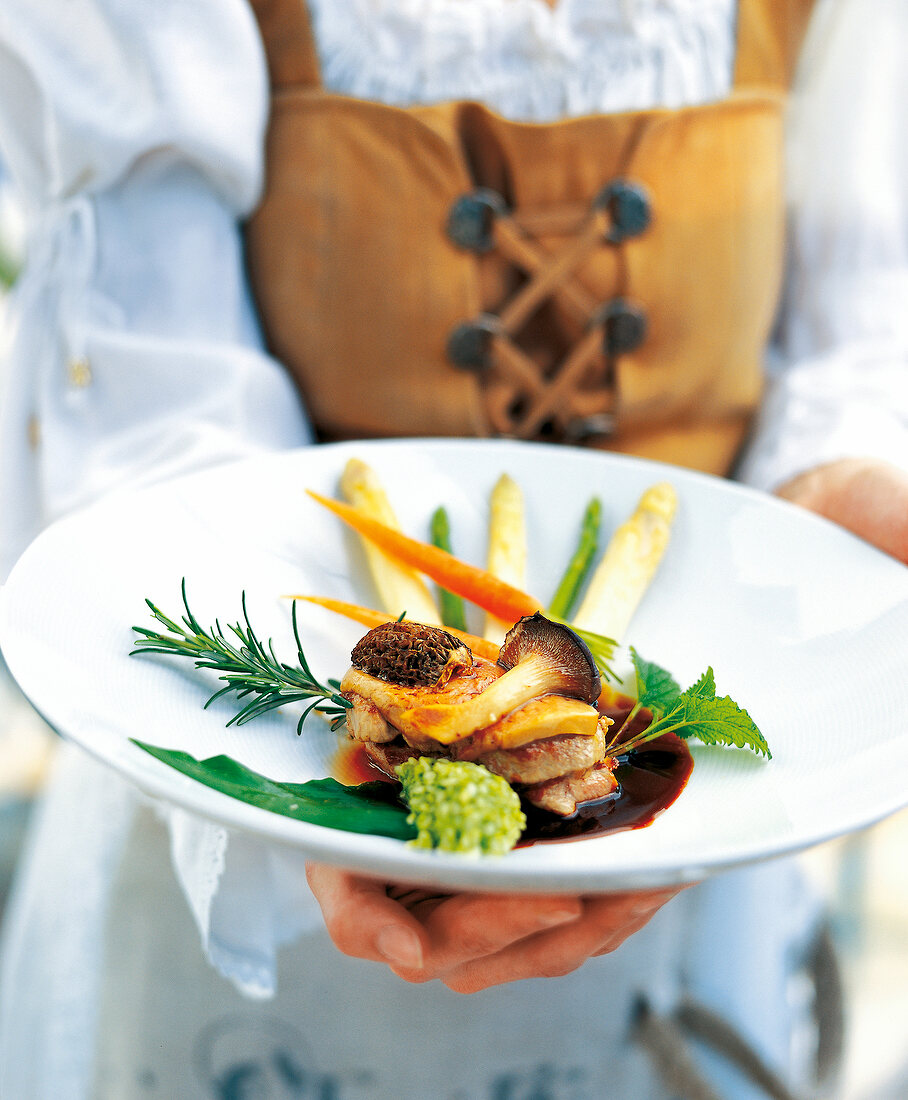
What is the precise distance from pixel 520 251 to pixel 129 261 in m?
0.50

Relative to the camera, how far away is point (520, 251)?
1.15m

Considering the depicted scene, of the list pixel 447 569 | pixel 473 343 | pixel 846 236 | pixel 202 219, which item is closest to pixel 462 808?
pixel 447 569

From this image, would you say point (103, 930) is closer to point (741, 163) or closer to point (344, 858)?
point (344, 858)

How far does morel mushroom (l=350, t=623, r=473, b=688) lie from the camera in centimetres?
69

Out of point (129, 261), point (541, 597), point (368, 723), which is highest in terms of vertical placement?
point (129, 261)

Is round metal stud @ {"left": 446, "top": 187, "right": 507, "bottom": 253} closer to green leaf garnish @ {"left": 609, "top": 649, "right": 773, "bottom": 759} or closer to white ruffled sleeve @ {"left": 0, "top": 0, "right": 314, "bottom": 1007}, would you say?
white ruffled sleeve @ {"left": 0, "top": 0, "right": 314, "bottom": 1007}

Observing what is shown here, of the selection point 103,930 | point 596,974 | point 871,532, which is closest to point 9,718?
point 103,930

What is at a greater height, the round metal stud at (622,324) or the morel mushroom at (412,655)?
the round metal stud at (622,324)

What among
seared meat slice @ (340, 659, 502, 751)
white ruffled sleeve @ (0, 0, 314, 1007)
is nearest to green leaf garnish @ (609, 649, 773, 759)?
seared meat slice @ (340, 659, 502, 751)

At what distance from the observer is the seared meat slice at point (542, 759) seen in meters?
0.65

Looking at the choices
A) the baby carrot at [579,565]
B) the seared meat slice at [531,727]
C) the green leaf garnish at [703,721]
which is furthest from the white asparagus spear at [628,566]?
the seared meat slice at [531,727]

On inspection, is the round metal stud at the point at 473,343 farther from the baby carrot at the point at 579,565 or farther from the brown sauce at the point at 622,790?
the brown sauce at the point at 622,790

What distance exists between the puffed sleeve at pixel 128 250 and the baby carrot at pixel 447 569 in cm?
24

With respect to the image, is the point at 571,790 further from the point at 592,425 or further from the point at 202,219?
the point at 202,219
